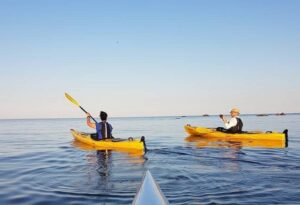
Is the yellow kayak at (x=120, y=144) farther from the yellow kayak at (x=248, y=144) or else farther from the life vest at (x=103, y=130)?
the yellow kayak at (x=248, y=144)

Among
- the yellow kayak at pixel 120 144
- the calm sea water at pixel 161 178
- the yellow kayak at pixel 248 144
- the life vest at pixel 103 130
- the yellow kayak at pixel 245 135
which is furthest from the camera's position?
the yellow kayak at pixel 245 135

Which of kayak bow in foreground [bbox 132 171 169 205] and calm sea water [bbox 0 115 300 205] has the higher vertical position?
kayak bow in foreground [bbox 132 171 169 205]

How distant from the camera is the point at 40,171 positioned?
36.1 ft

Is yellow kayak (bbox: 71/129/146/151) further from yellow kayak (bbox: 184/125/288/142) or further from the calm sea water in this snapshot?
yellow kayak (bbox: 184/125/288/142)

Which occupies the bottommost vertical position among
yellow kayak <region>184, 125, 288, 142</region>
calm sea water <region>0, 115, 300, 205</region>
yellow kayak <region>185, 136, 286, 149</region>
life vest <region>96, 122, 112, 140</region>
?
yellow kayak <region>185, 136, 286, 149</region>

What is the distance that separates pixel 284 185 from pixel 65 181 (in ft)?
19.5

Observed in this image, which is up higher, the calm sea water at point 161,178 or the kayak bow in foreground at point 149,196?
the kayak bow in foreground at point 149,196

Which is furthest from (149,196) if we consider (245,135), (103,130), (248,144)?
(245,135)

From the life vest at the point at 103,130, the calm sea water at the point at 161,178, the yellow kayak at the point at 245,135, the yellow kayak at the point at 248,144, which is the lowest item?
the yellow kayak at the point at 248,144

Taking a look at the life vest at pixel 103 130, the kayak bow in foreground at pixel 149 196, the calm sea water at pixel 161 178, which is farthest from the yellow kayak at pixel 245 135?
the kayak bow in foreground at pixel 149 196

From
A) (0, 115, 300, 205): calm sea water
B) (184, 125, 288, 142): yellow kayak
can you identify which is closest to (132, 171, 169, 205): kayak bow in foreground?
(0, 115, 300, 205): calm sea water

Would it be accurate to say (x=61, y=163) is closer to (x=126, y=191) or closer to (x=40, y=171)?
(x=40, y=171)

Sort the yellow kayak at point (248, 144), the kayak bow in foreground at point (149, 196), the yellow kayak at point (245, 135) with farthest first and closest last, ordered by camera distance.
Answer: the yellow kayak at point (245, 135) < the yellow kayak at point (248, 144) < the kayak bow in foreground at point (149, 196)

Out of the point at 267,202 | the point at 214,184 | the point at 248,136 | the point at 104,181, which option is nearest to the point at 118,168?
the point at 104,181
